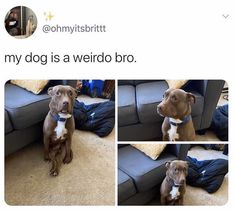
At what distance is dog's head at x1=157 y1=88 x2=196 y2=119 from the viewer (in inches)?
42.4

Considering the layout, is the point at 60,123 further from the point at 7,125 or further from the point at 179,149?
the point at 179,149

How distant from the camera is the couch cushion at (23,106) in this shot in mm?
1108

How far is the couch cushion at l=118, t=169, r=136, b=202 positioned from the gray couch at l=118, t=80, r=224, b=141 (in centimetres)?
15

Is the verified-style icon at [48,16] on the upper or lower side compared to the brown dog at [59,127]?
upper

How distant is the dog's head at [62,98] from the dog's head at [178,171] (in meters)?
0.45

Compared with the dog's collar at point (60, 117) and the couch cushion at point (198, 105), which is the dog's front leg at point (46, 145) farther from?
the couch cushion at point (198, 105)

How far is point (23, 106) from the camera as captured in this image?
111cm

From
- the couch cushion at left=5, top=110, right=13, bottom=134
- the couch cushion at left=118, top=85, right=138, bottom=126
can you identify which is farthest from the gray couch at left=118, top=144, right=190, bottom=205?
the couch cushion at left=5, top=110, right=13, bottom=134

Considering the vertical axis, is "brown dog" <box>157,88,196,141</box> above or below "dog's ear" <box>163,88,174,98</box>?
below

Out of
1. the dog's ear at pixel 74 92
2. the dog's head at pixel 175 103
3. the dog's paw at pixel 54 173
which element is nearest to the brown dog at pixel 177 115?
the dog's head at pixel 175 103

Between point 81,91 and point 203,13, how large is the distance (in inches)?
21.5

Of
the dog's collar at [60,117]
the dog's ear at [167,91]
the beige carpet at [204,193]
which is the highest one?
the dog's ear at [167,91]

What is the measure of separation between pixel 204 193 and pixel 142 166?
10.5 inches

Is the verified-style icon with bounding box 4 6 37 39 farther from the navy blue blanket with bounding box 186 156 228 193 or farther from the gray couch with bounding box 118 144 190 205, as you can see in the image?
the navy blue blanket with bounding box 186 156 228 193
